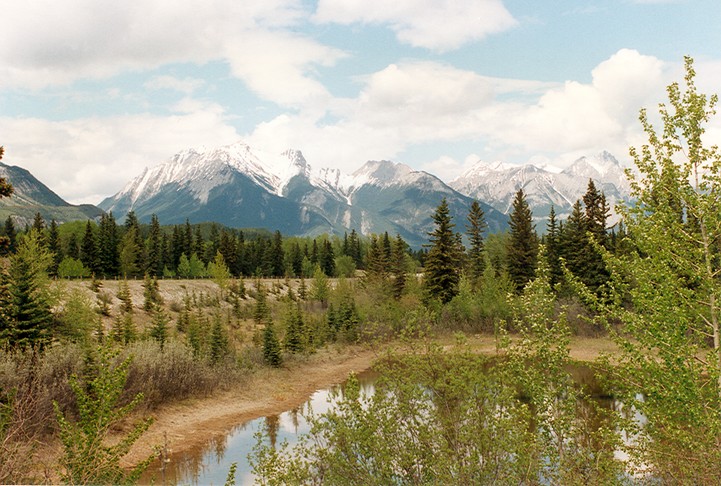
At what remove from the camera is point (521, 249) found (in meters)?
59.2

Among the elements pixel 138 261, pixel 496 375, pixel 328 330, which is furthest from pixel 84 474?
pixel 138 261

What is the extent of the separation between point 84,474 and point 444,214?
49.1 metres

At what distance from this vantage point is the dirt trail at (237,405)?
867 inches

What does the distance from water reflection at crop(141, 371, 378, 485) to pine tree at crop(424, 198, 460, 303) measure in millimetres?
28167

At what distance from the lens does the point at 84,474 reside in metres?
8.82

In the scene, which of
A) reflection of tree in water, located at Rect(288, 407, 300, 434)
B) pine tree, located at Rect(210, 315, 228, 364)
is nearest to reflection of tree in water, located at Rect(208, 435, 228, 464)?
reflection of tree in water, located at Rect(288, 407, 300, 434)

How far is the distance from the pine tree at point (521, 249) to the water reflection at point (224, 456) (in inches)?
1471

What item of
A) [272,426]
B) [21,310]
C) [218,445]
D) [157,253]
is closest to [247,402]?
[272,426]

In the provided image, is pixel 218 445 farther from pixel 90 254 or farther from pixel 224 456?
pixel 90 254

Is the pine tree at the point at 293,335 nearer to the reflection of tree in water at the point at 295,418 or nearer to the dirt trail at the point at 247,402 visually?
the dirt trail at the point at 247,402

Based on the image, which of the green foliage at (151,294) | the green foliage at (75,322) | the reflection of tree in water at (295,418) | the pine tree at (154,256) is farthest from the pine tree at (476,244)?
the pine tree at (154,256)

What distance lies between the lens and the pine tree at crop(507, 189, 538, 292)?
57.8m

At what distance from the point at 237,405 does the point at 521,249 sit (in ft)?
136

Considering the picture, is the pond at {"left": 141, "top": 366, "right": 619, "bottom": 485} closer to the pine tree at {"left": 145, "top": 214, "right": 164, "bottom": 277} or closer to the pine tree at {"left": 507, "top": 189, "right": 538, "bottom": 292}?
the pine tree at {"left": 507, "top": 189, "right": 538, "bottom": 292}
